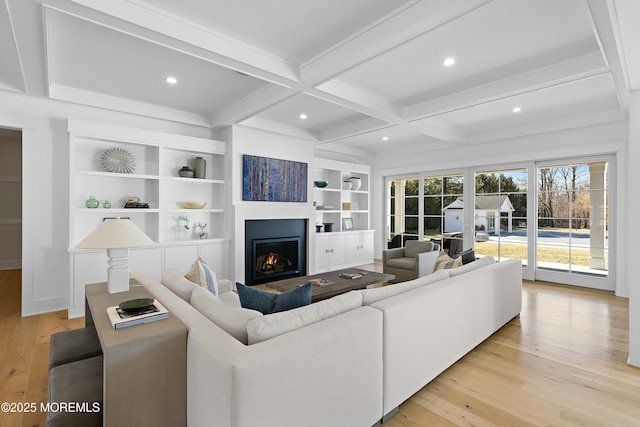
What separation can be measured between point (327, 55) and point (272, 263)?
137 inches

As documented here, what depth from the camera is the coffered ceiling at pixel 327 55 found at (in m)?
2.22

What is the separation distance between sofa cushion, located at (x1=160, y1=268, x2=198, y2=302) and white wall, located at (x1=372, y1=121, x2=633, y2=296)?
495 cm

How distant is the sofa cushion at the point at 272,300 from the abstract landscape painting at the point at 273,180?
10.6ft

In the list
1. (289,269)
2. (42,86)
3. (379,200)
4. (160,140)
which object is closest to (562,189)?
(379,200)

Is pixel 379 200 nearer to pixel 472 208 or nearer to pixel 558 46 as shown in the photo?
pixel 472 208

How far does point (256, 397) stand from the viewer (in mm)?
1232

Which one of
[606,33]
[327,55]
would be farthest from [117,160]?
[606,33]

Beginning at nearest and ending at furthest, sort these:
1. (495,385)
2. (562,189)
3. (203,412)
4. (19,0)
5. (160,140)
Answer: (203,412)
(19,0)
(495,385)
(160,140)
(562,189)

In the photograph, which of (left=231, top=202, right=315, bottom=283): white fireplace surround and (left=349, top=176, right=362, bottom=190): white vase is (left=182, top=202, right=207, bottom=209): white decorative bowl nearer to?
(left=231, top=202, right=315, bottom=283): white fireplace surround

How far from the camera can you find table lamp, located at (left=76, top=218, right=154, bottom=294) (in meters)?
2.10

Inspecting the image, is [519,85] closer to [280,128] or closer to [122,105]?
[280,128]

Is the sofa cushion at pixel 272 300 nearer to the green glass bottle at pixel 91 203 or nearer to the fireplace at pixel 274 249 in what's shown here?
the green glass bottle at pixel 91 203

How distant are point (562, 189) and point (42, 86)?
23.0ft

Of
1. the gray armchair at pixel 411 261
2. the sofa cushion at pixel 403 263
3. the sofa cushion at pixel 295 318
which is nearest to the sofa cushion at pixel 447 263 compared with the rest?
the gray armchair at pixel 411 261
